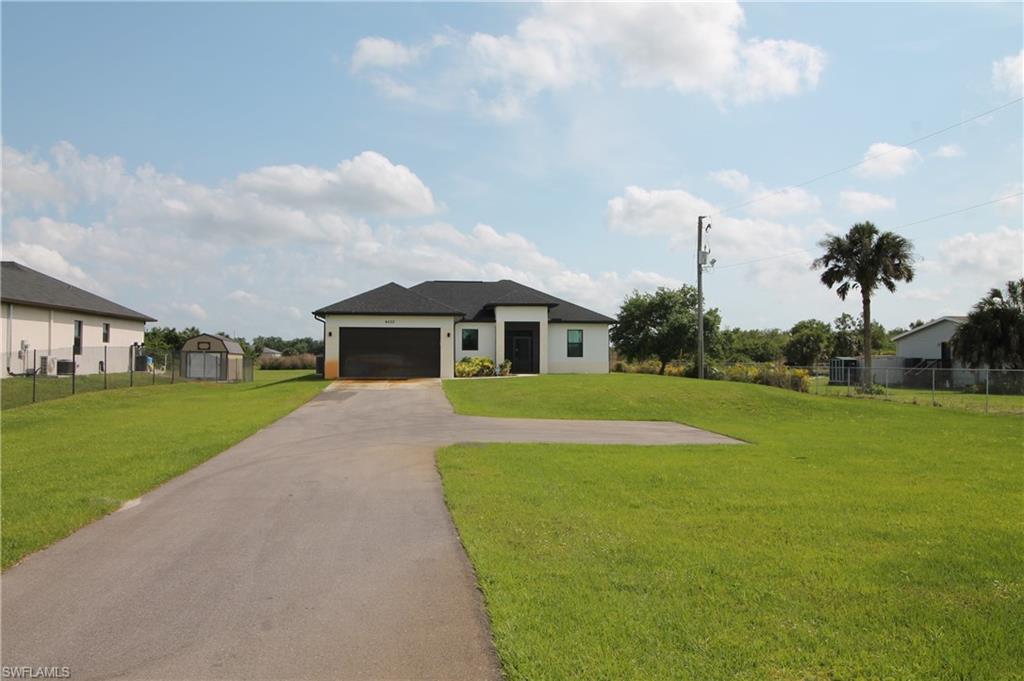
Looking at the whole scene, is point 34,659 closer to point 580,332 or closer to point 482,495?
point 482,495

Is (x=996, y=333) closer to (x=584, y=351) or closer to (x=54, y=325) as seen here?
(x=584, y=351)

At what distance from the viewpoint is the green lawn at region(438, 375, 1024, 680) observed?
4.31m

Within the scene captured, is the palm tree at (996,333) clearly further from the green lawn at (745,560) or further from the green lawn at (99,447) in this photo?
the green lawn at (99,447)

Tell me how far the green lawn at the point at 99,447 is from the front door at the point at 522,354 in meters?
15.0

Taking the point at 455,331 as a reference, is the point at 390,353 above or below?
below

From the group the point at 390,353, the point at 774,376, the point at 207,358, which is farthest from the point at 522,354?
the point at 207,358

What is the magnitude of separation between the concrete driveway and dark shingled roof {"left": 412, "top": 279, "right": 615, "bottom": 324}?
92.2 feet

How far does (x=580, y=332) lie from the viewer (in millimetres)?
39750

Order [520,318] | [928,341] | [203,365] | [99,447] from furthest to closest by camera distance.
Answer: [928,341] < [203,365] < [520,318] < [99,447]

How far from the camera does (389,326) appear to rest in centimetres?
3397

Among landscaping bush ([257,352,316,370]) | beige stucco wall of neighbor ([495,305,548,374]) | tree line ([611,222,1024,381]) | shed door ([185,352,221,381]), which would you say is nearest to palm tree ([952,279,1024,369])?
tree line ([611,222,1024,381])

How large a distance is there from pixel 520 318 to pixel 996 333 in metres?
28.7

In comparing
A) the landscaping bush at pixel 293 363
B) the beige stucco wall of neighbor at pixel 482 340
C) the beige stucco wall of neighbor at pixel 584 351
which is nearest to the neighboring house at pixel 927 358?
the beige stucco wall of neighbor at pixel 584 351

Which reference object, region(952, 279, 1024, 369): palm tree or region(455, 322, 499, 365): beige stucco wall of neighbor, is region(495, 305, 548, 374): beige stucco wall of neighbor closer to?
region(455, 322, 499, 365): beige stucco wall of neighbor
